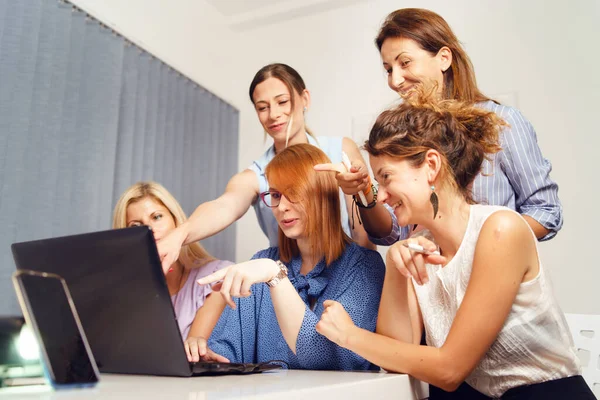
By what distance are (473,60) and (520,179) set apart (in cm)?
152

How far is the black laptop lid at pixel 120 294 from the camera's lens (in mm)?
729

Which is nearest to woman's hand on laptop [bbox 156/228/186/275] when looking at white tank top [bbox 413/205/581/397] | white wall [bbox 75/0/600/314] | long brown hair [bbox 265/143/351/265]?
long brown hair [bbox 265/143/351/265]

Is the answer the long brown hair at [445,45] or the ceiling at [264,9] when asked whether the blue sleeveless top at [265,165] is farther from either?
the ceiling at [264,9]

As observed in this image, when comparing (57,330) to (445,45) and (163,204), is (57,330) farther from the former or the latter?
(163,204)

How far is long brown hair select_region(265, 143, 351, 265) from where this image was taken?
4.25 ft

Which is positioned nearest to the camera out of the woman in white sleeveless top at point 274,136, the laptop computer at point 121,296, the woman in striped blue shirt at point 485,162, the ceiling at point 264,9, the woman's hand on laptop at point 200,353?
the laptop computer at point 121,296

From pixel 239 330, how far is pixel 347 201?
21.1 inches

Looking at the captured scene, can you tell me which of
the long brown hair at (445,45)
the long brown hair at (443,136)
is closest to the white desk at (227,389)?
the long brown hair at (443,136)

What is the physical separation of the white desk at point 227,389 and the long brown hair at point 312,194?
0.50m

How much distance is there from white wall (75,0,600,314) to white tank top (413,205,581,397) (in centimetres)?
151

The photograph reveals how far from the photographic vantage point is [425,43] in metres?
1.38

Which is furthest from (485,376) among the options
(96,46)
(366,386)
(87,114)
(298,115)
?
(96,46)

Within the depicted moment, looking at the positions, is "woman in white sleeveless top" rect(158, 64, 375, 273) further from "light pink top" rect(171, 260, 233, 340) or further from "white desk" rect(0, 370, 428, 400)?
"white desk" rect(0, 370, 428, 400)

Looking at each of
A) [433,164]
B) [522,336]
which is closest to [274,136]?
[433,164]
